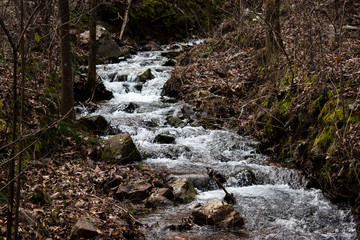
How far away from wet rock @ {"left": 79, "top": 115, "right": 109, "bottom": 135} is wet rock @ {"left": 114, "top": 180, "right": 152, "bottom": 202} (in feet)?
10.6

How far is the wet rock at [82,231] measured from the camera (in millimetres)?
4164

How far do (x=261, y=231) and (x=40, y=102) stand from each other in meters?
5.20

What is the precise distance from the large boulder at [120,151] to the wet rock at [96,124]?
1.82 m

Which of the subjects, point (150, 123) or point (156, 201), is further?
point (150, 123)

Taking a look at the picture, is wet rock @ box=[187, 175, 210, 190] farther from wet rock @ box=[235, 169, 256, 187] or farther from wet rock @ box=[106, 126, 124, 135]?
wet rock @ box=[106, 126, 124, 135]

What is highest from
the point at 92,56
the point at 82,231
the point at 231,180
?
the point at 92,56

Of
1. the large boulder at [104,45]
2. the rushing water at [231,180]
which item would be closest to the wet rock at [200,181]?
the rushing water at [231,180]

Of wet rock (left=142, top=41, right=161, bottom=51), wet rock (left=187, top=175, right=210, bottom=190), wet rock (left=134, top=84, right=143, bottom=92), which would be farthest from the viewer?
wet rock (left=142, top=41, right=161, bottom=51)

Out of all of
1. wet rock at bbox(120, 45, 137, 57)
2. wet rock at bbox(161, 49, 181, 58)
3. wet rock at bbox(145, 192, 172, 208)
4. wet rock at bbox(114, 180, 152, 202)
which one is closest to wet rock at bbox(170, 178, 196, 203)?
wet rock at bbox(145, 192, 172, 208)

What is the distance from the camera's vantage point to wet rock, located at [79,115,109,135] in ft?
29.0

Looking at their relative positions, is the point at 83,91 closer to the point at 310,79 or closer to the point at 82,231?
the point at 310,79

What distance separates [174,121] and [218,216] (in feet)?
16.5

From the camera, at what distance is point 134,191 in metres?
5.84

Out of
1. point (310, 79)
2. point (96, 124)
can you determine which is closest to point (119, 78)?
point (96, 124)
